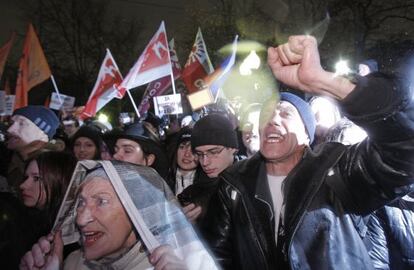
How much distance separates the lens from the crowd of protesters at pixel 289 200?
1.75 meters

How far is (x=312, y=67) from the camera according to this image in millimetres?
1773

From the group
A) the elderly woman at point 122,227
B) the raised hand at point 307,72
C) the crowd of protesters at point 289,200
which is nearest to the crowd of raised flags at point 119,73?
the crowd of protesters at point 289,200

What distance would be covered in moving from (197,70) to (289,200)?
289 inches

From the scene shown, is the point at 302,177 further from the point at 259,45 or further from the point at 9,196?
the point at 259,45

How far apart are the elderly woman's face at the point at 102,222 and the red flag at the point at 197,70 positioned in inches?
276

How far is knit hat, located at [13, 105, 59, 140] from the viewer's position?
4844 mm

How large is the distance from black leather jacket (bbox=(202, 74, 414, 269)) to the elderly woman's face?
2.33 ft

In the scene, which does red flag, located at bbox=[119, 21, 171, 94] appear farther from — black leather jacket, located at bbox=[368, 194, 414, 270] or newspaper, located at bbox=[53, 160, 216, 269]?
newspaper, located at bbox=[53, 160, 216, 269]

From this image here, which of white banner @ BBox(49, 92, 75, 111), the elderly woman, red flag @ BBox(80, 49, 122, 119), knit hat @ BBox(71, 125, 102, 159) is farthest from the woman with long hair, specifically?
white banner @ BBox(49, 92, 75, 111)

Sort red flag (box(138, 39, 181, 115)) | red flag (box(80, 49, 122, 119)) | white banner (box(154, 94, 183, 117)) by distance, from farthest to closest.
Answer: red flag (box(138, 39, 181, 115))
white banner (box(154, 94, 183, 117))
red flag (box(80, 49, 122, 119))

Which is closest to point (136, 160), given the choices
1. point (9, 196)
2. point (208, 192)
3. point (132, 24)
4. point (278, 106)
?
point (208, 192)

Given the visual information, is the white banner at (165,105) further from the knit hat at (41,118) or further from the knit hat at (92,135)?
the knit hat at (41,118)

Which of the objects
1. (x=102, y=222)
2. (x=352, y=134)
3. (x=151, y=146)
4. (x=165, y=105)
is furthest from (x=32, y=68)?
(x=102, y=222)

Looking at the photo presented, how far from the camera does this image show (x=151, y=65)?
27.0 ft
